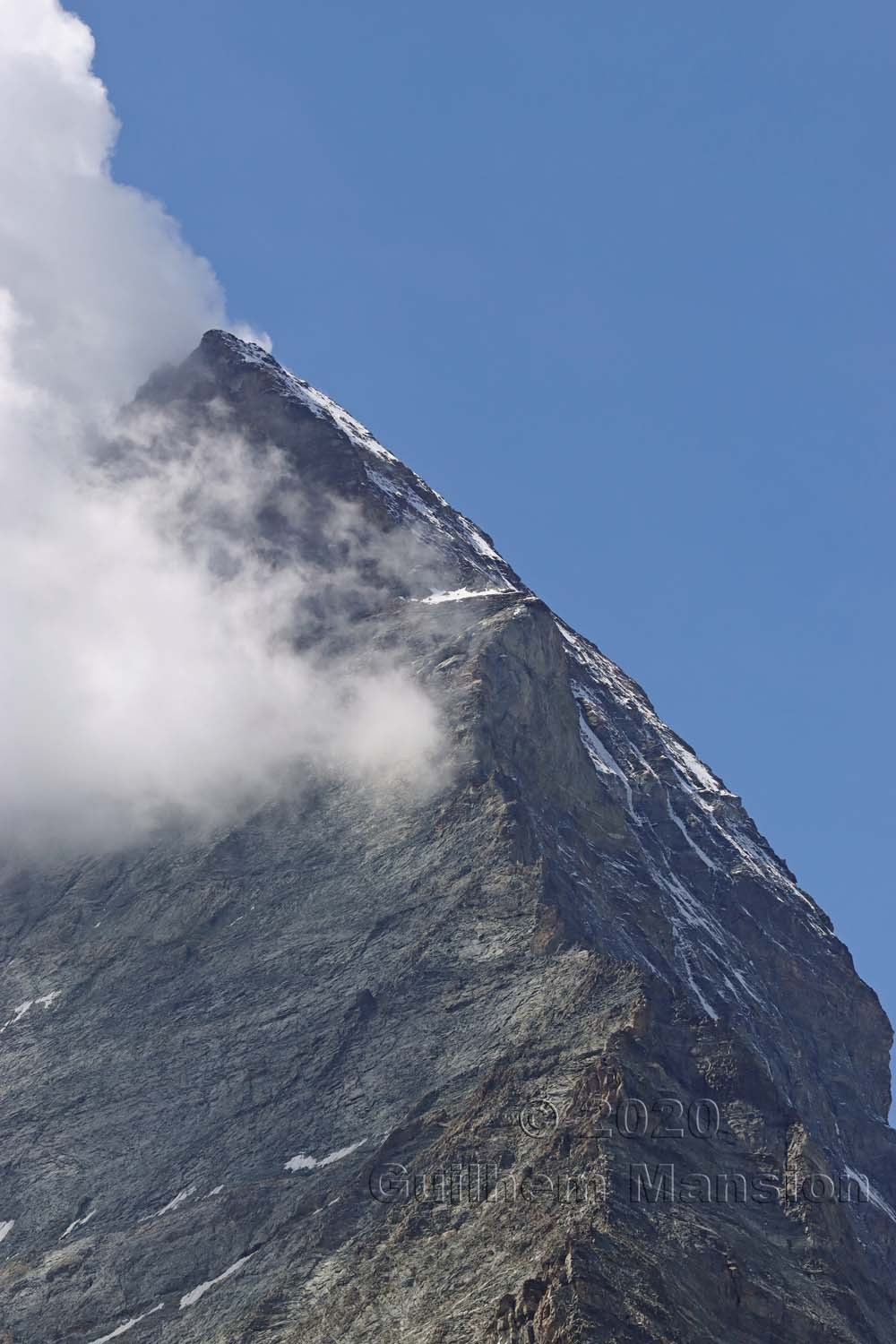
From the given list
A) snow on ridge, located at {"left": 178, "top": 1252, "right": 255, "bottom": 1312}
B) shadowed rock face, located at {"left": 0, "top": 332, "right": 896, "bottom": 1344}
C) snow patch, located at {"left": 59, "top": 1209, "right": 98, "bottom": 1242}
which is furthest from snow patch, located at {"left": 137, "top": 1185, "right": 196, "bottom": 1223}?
snow on ridge, located at {"left": 178, "top": 1252, "right": 255, "bottom": 1312}

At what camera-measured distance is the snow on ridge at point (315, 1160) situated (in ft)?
490

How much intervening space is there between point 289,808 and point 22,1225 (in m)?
46.8

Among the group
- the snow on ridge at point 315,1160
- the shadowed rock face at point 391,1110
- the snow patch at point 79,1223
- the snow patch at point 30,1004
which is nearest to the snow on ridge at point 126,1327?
the shadowed rock face at point 391,1110

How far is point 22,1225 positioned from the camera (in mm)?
153750

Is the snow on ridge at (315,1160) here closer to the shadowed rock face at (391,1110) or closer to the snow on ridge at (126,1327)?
the shadowed rock face at (391,1110)

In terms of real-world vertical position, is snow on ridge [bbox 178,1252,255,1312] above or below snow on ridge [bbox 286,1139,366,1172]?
below

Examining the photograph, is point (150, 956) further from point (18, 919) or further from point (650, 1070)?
point (650, 1070)

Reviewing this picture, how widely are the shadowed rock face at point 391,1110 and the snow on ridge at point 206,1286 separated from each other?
0.25 metres

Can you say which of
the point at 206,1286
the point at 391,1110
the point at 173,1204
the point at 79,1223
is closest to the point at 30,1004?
the point at 79,1223

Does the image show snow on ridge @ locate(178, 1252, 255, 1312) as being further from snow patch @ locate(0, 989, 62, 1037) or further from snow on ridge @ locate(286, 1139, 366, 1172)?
snow patch @ locate(0, 989, 62, 1037)

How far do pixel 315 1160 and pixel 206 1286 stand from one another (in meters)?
11.9

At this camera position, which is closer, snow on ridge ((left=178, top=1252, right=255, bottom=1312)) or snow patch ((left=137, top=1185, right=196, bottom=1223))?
snow on ridge ((left=178, top=1252, right=255, bottom=1312))

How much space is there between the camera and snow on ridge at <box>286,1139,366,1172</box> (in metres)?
149

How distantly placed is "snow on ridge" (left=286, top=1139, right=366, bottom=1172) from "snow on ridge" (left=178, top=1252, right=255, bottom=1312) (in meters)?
8.41
